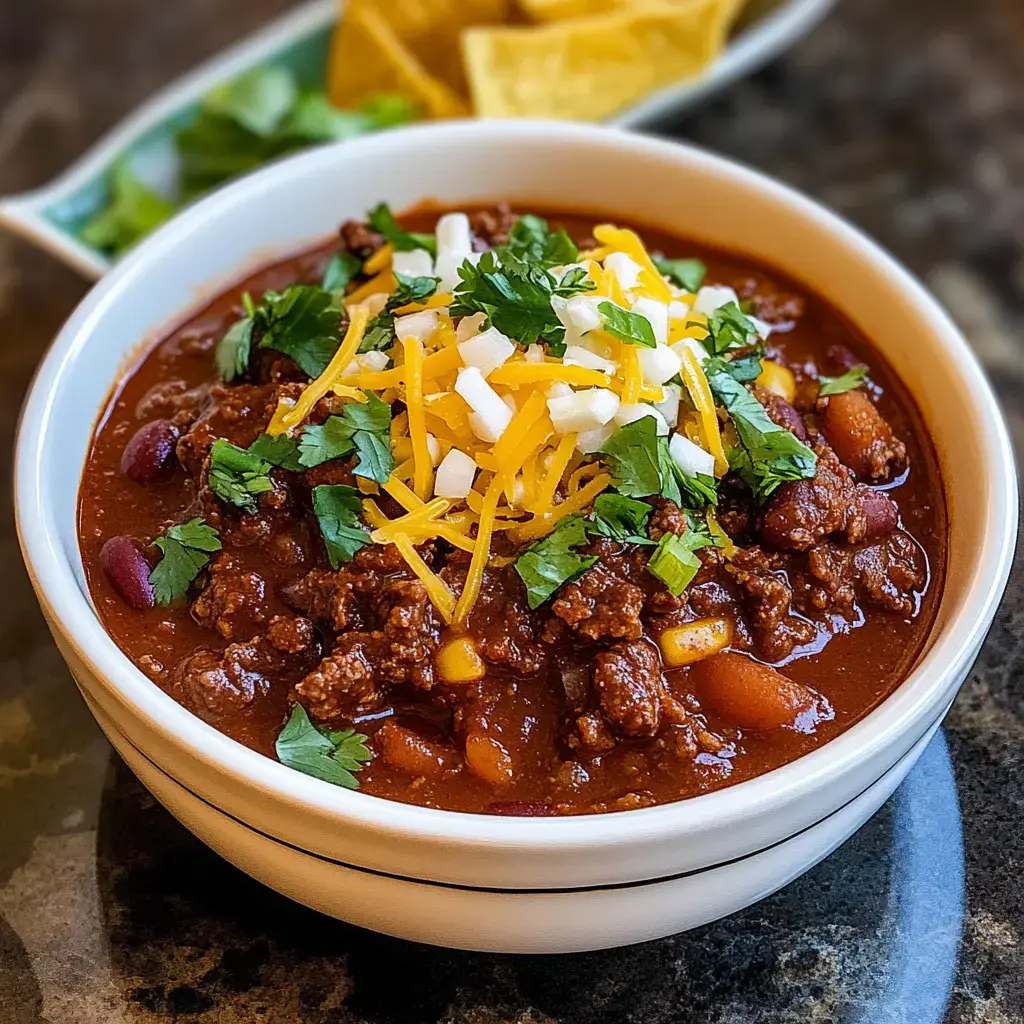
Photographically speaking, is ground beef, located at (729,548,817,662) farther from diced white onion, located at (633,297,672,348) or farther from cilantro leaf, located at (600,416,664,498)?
diced white onion, located at (633,297,672,348)

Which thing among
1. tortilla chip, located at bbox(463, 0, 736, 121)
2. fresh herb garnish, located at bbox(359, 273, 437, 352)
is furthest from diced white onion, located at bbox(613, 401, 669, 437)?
tortilla chip, located at bbox(463, 0, 736, 121)

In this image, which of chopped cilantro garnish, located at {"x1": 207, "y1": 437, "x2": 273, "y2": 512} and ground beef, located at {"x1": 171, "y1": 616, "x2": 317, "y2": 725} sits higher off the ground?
chopped cilantro garnish, located at {"x1": 207, "y1": 437, "x2": 273, "y2": 512}

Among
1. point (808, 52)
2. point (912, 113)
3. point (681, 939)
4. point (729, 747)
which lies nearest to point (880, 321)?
point (729, 747)

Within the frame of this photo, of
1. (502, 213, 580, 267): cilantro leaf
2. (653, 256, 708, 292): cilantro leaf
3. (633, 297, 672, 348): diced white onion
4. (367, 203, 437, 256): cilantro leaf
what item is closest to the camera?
(633, 297, 672, 348): diced white onion

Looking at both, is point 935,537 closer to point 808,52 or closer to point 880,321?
point 880,321

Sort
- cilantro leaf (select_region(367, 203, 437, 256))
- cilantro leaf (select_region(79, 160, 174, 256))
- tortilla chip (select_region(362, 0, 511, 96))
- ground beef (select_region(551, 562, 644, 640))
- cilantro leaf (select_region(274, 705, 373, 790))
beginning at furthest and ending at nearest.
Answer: tortilla chip (select_region(362, 0, 511, 96)) < cilantro leaf (select_region(79, 160, 174, 256)) < cilantro leaf (select_region(367, 203, 437, 256)) < ground beef (select_region(551, 562, 644, 640)) < cilantro leaf (select_region(274, 705, 373, 790))

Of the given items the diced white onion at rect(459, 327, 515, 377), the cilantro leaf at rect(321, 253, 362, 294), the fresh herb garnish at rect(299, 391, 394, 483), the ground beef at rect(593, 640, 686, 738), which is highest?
the diced white onion at rect(459, 327, 515, 377)

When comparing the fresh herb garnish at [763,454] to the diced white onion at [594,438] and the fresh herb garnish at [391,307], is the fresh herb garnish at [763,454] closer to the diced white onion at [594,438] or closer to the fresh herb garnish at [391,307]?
the diced white onion at [594,438]
